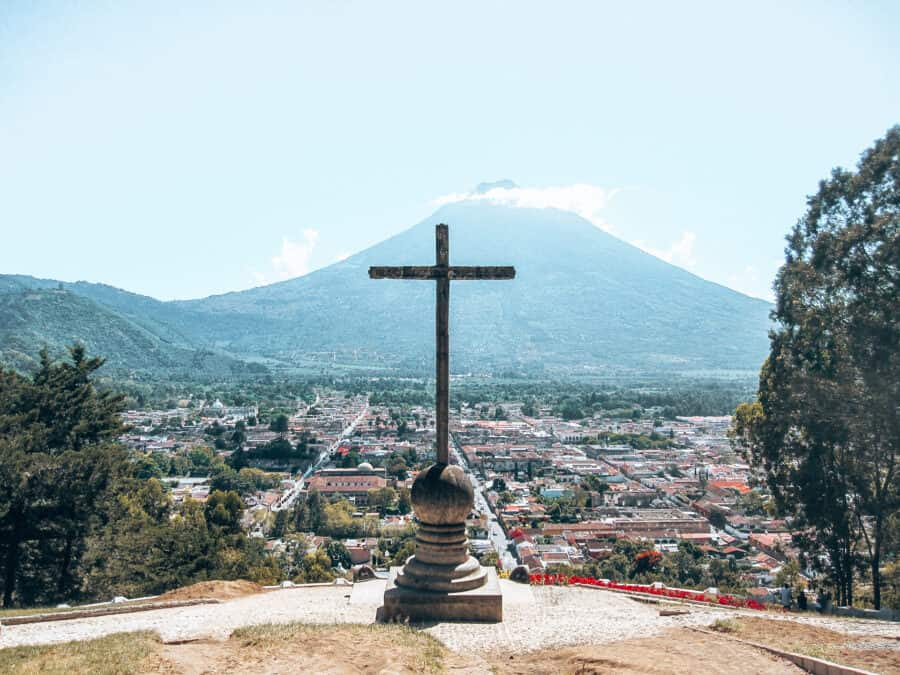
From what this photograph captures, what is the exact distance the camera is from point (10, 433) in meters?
13.2

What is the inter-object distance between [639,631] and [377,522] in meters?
24.4

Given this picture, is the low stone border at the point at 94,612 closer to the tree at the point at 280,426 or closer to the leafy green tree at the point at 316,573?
the leafy green tree at the point at 316,573

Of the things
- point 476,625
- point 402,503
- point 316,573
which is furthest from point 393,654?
point 402,503

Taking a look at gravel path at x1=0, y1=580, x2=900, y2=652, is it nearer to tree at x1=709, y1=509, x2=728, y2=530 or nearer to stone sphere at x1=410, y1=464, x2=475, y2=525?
stone sphere at x1=410, y1=464, x2=475, y2=525

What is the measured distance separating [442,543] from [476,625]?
2.92ft

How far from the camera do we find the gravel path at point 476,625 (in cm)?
630

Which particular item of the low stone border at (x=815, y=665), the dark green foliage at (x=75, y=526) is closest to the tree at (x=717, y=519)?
the dark green foliage at (x=75, y=526)

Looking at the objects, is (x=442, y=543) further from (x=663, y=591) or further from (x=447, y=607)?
(x=663, y=591)

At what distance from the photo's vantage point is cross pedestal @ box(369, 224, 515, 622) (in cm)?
680

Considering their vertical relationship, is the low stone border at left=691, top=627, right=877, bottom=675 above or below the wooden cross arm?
below

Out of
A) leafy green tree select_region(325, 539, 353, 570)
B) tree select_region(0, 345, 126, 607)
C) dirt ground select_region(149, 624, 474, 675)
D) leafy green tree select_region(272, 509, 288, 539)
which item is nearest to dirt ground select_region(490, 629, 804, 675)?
dirt ground select_region(149, 624, 474, 675)

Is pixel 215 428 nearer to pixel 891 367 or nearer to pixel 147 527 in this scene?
pixel 147 527

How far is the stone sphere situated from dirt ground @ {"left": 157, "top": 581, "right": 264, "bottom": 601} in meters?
3.12

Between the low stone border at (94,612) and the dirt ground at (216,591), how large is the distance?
28 centimetres
